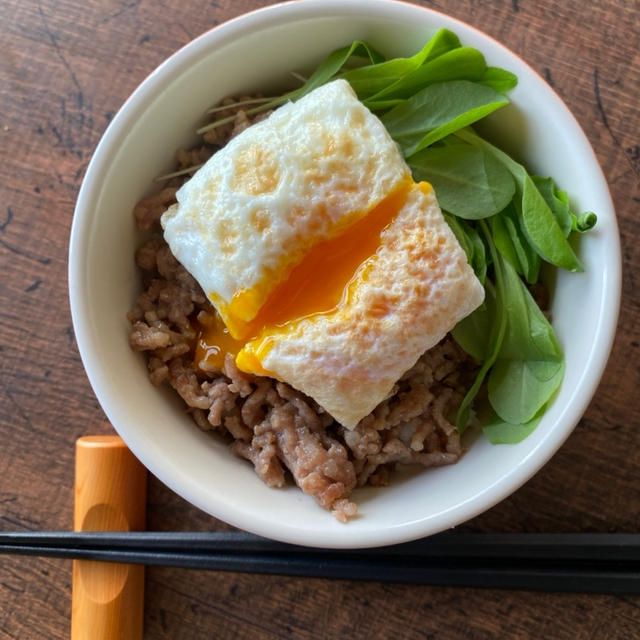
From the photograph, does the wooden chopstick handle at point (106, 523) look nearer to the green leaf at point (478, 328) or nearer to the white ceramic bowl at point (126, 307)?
the white ceramic bowl at point (126, 307)

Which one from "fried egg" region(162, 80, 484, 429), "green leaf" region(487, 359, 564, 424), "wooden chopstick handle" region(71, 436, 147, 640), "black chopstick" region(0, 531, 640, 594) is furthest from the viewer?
"wooden chopstick handle" region(71, 436, 147, 640)

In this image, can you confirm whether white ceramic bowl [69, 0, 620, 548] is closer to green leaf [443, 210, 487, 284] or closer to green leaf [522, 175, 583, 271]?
green leaf [522, 175, 583, 271]

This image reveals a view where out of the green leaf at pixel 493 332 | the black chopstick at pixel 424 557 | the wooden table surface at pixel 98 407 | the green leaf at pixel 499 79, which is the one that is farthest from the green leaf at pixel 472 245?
the black chopstick at pixel 424 557

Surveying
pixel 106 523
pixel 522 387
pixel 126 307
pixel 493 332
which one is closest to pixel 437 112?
pixel 493 332

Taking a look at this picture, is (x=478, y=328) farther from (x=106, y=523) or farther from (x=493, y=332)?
(x=106, y=523)

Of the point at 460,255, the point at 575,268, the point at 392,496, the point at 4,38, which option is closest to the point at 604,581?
the point at 392,496

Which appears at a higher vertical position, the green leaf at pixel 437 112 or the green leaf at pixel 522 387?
the green leaf at pixel 437 112

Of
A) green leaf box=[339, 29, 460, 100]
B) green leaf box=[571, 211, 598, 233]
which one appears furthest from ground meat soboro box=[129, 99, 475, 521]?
green leaf box=[571, 211, 598, 233]

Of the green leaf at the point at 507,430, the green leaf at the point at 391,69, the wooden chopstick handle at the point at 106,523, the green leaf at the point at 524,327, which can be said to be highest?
the green leaf at the point at 391,69
